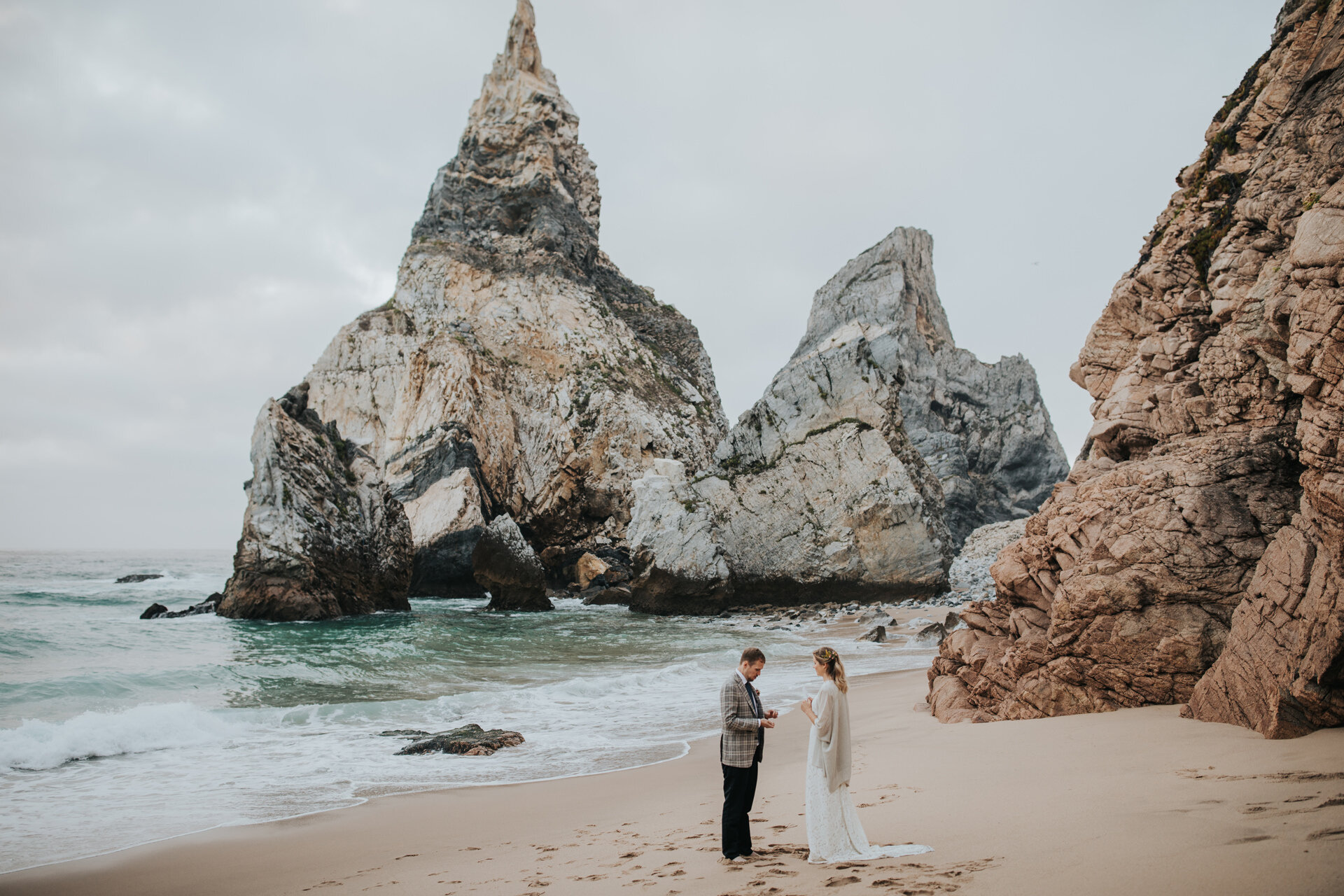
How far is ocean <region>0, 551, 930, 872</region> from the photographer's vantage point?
6.50m

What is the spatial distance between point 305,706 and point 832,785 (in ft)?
29.6

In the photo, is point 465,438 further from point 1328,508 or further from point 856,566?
point 1328,508

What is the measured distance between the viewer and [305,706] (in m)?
10.2

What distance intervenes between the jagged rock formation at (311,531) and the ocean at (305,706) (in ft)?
5.01

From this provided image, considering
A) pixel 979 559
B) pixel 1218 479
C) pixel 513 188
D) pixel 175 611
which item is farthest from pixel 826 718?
pixel 513 188

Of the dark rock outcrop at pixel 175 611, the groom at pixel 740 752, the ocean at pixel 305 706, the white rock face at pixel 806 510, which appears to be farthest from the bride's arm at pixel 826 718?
the dark rock outcrop at pixel 175 611

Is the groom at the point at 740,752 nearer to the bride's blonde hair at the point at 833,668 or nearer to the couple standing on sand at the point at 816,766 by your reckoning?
the couple standing on sand at the point at 816,766

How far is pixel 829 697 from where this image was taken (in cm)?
401

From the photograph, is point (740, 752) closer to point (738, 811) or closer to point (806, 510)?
point (738, 811)

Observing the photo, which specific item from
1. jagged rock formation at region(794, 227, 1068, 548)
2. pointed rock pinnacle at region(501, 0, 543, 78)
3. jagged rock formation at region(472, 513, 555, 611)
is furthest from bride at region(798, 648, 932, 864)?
pointed rock pinnacle at region(501, 0, 543, 78)

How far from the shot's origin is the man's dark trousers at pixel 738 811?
4.04 meters

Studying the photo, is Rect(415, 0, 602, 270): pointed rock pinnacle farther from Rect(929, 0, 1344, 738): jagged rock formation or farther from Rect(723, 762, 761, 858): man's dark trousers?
Rect(723, 762, 761, 858): man's dark trousers

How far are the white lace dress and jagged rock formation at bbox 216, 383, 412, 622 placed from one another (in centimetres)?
2128

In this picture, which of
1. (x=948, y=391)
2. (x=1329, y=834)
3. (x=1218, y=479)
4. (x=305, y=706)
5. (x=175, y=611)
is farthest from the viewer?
(x=948, y=391)
